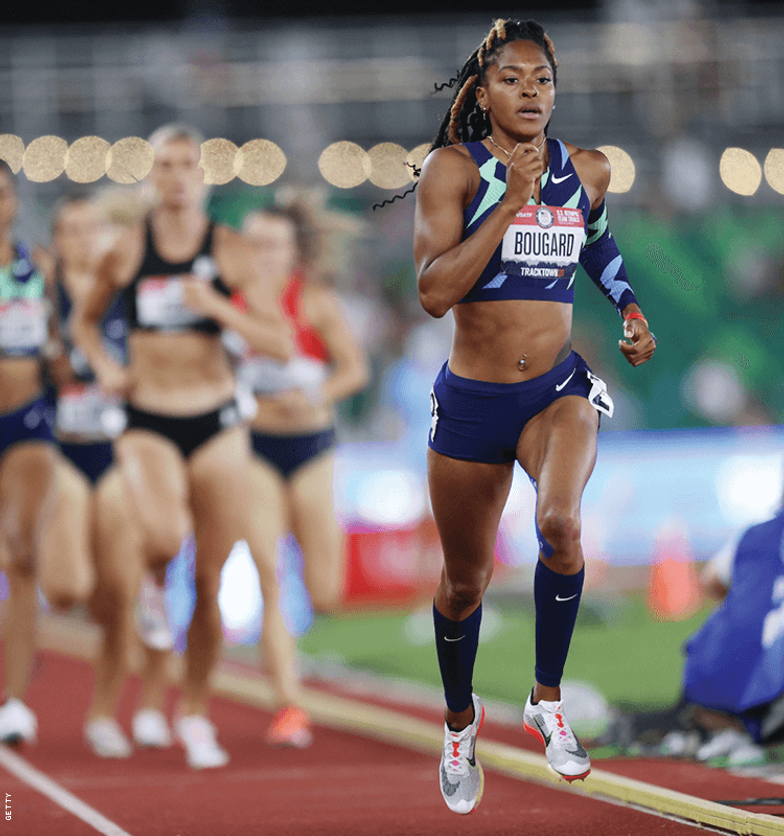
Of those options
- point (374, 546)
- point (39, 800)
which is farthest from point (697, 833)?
point (374, 546)

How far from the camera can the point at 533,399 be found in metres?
4.68

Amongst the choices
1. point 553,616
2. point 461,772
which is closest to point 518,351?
point 553,616

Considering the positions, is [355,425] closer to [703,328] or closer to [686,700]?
[703,328]

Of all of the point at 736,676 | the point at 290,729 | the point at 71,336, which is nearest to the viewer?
the point at 736,676

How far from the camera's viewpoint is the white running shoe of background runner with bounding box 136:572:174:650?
24.3 ft

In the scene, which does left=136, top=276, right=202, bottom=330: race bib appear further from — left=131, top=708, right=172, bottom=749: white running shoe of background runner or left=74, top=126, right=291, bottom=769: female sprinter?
left=131, top=708, right=172, bottom=749: white running shoe of background runner

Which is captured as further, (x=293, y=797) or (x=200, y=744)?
(x=200, y=744)

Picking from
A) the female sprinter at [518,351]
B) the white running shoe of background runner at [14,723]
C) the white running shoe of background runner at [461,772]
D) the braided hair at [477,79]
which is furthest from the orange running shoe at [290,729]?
the braided hair at [477,79]

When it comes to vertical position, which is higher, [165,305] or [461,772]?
[165,305]

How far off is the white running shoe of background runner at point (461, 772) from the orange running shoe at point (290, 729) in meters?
2.64

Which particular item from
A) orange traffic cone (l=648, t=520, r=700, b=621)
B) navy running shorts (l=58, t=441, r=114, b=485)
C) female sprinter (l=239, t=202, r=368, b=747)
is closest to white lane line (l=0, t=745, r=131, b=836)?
female sprinter (l=239, t=202, r=368, b=747)

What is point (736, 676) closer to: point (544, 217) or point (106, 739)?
point (544, 217)

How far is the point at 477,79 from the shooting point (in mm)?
4910

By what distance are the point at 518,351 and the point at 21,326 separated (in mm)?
4123
